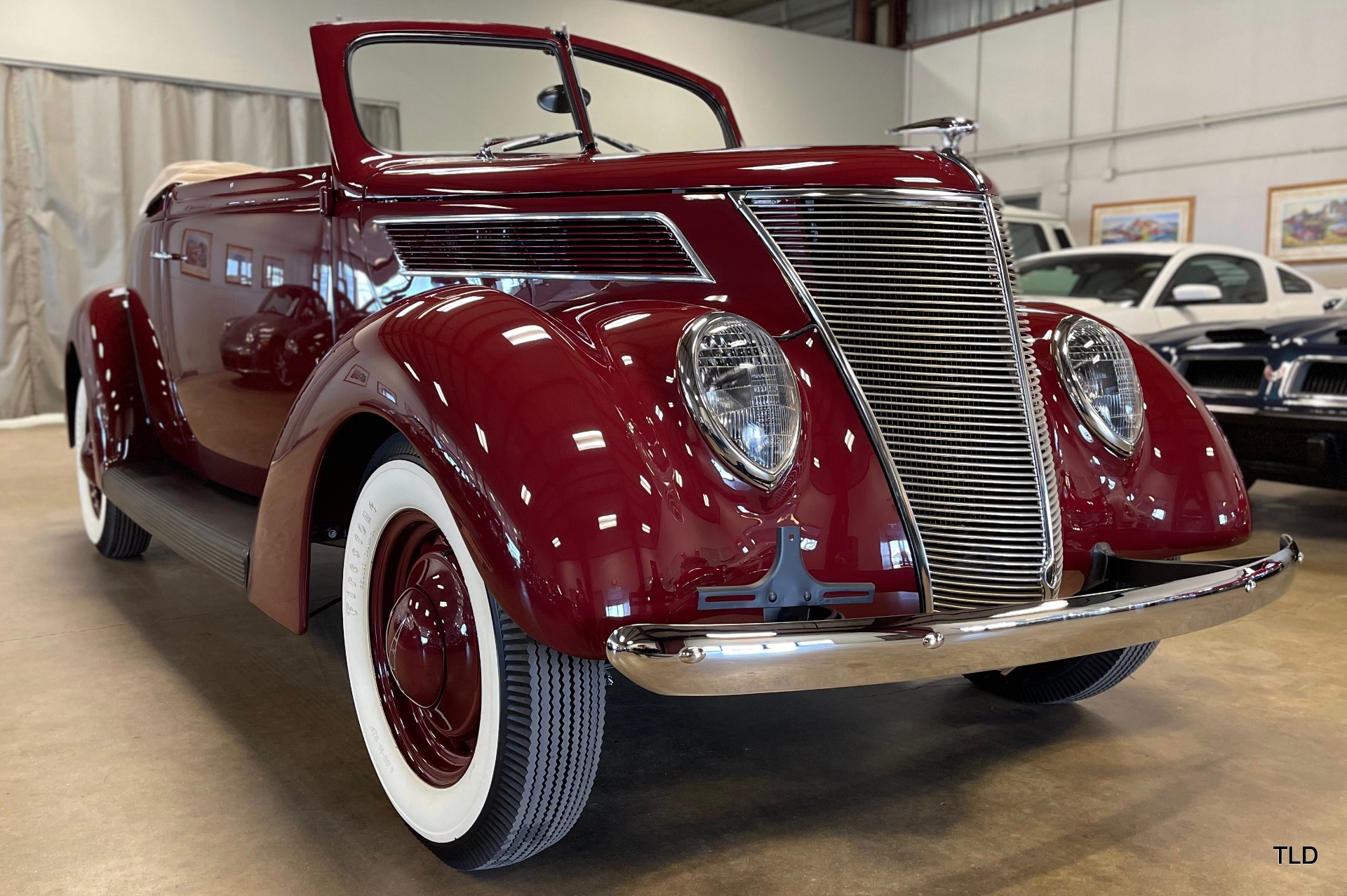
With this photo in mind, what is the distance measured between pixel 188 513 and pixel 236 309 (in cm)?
62

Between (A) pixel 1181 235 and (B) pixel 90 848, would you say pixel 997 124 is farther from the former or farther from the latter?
(B) pixel 90 848

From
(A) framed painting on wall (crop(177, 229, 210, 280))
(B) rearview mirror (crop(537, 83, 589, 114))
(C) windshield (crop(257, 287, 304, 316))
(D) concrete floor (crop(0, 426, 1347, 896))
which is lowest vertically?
(D) concrete floor (crop(0, 426, 1347, 896))

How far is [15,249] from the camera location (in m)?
8.13

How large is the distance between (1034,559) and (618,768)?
930 mm

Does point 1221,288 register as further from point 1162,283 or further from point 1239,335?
point 1239,335

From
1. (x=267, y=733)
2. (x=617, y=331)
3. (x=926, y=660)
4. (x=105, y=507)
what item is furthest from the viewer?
(x=105, y=507)

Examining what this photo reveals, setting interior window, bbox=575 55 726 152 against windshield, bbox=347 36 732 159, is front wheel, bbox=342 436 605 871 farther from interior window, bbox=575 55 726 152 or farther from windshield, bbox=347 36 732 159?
interior window, bbox=575 55 726 152

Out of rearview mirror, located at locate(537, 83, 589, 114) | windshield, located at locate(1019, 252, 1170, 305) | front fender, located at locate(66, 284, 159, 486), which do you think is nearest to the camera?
rearview mirror, located at locate(537, 83, 589, 114)

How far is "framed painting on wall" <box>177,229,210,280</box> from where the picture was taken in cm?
Answer: 325

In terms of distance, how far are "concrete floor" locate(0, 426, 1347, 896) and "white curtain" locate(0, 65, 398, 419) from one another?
6090 millimetres

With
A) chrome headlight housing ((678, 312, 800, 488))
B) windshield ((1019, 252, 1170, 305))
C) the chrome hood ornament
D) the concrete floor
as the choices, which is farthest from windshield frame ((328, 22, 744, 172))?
windshield ((1019, 252, 1170, 305))

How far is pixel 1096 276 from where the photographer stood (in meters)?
7.29

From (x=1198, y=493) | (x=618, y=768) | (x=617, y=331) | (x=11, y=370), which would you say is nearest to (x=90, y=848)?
(x=618, y=768)

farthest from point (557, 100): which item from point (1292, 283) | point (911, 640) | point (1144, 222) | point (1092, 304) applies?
point (1144, 222)
